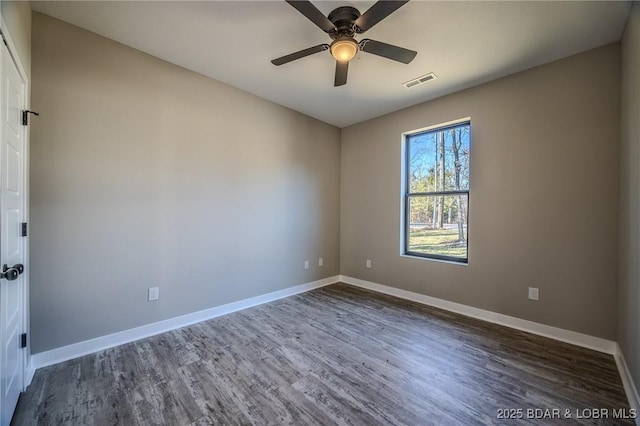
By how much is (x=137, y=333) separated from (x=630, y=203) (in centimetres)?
429

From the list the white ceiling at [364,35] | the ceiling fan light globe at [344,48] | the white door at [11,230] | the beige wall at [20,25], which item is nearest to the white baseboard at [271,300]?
the white door at [11,230]

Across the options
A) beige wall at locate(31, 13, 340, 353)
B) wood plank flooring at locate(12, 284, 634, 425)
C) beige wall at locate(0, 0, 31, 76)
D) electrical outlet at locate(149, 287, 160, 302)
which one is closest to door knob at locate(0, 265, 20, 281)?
beige wall at locate(31, 13, 340, 353)

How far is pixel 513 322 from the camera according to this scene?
2844 mm

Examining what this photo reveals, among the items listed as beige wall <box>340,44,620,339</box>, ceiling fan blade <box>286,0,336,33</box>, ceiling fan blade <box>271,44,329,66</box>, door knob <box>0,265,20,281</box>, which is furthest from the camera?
beige wall <box>340,44,620,339</box>

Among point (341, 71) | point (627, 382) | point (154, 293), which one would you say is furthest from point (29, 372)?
point (627, 382)

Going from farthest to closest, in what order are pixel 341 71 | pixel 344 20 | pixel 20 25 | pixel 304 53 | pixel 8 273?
pixel 341 71
pixel 304 53
pixel 344 20
pixel 20 25
pixel 8 273

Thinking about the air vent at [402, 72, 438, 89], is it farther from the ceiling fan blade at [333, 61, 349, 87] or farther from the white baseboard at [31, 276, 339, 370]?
the white baseboard at [31, 276, 339, 370]

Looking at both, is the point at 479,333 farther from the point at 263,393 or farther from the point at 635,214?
the point at 263,393

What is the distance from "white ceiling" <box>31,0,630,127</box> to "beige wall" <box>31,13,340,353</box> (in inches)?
10.9

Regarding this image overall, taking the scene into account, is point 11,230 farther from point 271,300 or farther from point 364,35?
point 364,35

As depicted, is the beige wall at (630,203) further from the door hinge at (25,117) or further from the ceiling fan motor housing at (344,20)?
the door hinge at (25,117)

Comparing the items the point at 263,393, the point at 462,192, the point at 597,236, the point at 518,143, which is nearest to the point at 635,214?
the point at 597,236

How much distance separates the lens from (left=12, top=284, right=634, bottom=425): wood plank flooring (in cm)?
162

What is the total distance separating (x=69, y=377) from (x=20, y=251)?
100 centimetres
